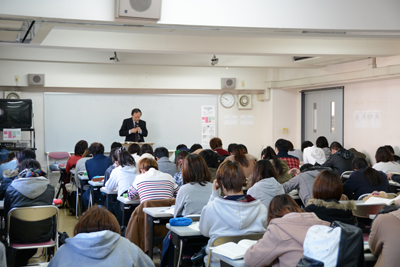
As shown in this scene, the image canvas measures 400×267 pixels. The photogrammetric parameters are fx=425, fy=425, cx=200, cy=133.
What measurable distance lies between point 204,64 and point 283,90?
2.42m

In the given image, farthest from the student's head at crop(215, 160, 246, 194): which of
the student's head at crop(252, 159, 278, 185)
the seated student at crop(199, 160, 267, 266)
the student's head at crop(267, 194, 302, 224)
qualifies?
the student's head at crop(252, 159, 278, 185)

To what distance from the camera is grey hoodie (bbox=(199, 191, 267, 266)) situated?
3027 millimetres

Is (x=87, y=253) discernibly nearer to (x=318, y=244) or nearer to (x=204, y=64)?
(x=318, y=244)

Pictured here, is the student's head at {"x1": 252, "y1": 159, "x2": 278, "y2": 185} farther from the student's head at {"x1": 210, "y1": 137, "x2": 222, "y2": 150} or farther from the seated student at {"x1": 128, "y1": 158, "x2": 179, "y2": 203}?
the student's head at {"x1": 210, "y1": 137, "x2": 222, "y2": 150}

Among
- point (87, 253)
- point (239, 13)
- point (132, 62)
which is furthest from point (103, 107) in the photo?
point (87, 253)

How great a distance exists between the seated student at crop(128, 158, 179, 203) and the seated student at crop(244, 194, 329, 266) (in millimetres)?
2161

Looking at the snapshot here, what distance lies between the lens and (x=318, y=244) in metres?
1.96

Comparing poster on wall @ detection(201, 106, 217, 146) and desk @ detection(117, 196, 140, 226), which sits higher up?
poster on wall @ detection(201, 106, 217, 146)

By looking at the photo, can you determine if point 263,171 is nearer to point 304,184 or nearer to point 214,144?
point 304,184

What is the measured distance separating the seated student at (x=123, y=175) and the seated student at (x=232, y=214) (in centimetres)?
233

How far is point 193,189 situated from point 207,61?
19.6ft

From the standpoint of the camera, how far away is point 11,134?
346 inches

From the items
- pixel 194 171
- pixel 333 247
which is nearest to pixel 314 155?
pixel 194 171

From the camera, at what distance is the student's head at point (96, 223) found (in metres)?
2.12
